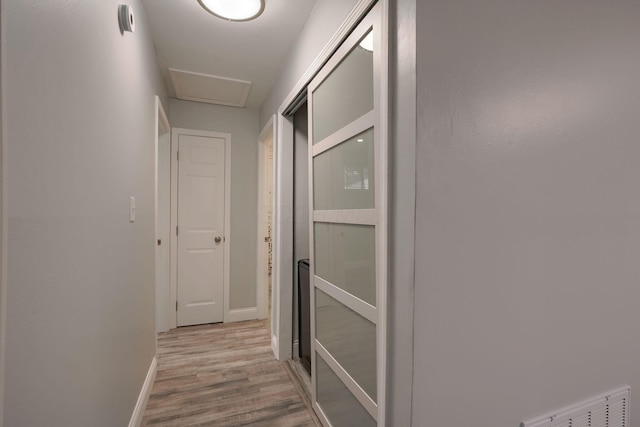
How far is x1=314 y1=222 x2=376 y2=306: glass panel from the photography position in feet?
4.09

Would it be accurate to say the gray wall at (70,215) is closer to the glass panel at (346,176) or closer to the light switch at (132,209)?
the light switch at (132,209)

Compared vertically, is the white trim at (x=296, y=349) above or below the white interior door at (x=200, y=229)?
below

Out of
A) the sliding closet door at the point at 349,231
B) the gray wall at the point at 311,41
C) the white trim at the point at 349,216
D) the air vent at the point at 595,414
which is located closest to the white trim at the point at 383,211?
the sliding closet door at the point at 349,231

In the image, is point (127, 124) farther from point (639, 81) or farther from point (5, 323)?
point (639, 81)

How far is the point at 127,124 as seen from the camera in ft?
5.20

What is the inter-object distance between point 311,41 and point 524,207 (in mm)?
1576

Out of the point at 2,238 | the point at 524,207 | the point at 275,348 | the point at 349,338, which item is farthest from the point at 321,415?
the point at 2,238

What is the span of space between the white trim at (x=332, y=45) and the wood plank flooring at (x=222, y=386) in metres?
2.14

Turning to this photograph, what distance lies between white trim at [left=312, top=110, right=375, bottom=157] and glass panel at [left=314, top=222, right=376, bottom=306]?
0.42m

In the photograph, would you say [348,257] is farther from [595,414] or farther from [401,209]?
[595,414]

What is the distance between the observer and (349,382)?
1410 millimetres

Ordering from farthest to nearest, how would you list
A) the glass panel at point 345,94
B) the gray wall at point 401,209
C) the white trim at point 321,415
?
the white trim at point 321,415 → the glass panel at point 345,94 → the gray wall at point 401,209

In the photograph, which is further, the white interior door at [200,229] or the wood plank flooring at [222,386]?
the white interior door at [200,229]

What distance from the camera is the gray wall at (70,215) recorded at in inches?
26.9
